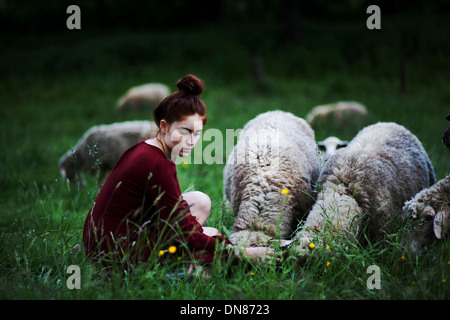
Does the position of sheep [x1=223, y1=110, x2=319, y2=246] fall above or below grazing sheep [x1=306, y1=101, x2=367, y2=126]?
below

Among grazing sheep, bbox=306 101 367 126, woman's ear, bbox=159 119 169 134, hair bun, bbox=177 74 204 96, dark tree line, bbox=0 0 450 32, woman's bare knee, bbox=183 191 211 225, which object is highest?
dark tree line, bbox=0 0 450 32

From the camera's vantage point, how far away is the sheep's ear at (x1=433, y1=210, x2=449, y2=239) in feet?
9.14

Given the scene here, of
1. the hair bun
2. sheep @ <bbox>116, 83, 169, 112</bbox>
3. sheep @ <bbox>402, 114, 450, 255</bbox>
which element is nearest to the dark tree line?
sheep @ <bbox>116, 83, 169, 112</bbox>

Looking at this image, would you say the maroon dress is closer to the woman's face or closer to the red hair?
the woman's face

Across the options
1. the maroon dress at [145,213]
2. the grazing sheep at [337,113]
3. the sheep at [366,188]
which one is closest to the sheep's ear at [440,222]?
the sheep at [366,188]

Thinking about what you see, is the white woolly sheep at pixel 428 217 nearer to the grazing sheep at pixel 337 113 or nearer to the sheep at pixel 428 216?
the sheep at pixel 428 216

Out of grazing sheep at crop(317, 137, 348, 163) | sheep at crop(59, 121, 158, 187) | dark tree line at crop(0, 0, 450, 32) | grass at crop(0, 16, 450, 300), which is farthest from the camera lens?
dark tree line at crop(0, 0, 450, 32)

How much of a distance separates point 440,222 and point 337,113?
18.7 ft

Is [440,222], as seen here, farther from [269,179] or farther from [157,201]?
[157,201]

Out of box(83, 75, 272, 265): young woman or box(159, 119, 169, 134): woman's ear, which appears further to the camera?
box(159, 119, 169, 134): woman's ear

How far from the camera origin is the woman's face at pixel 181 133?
8.95 ft

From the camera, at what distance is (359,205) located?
→ 324cm

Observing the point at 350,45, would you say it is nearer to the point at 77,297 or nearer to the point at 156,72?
the point at 156,72

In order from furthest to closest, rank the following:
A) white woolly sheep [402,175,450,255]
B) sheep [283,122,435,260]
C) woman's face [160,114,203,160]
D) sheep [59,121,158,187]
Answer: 1. sheep [59,121,158,187]
2. sheep [283,122,435,260]
3. white woolly sheep [402,175,450,255]
4. woman's face [160,114,203,160]
